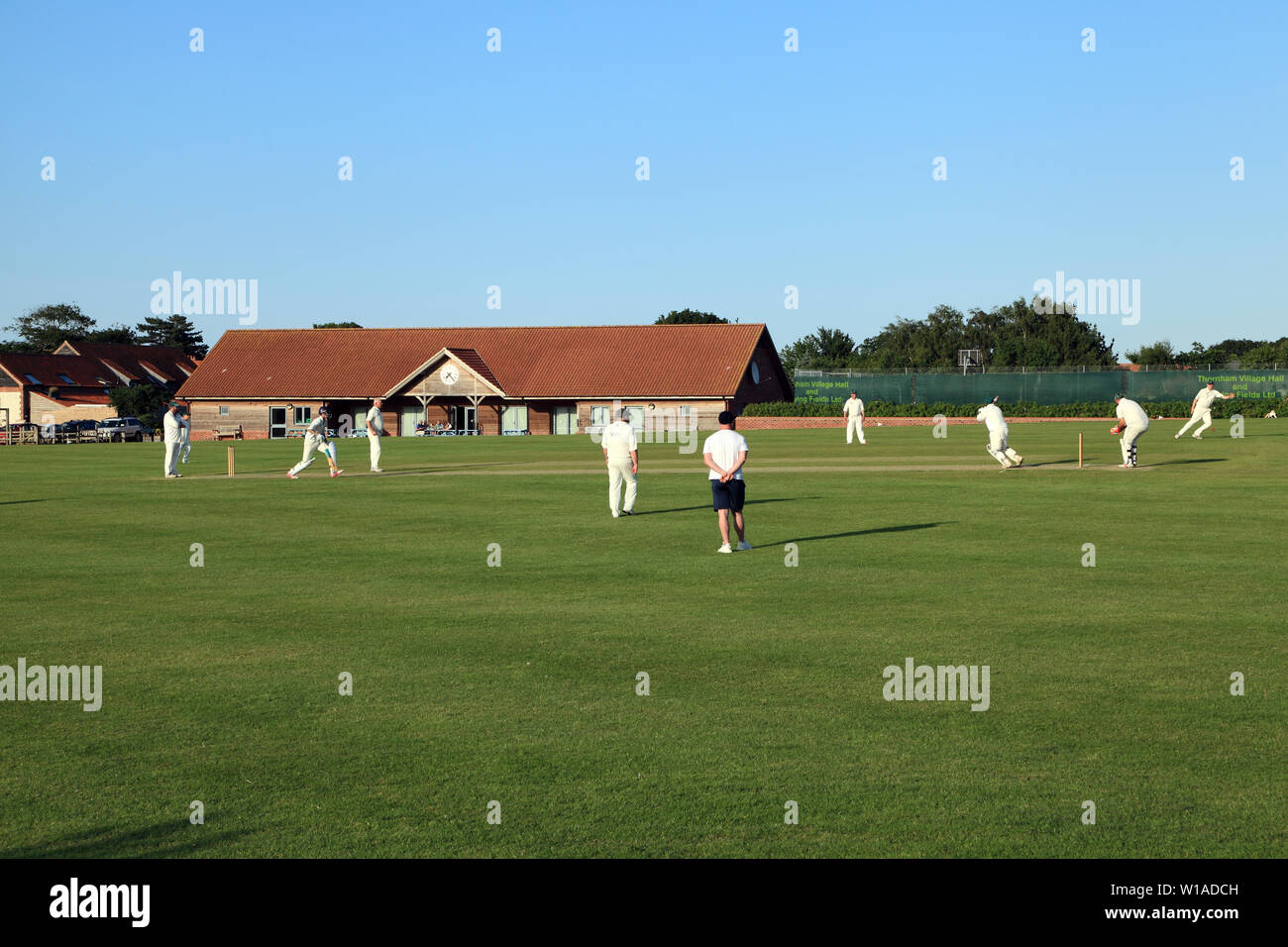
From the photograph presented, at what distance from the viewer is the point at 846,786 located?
7195mm

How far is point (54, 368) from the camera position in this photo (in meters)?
110

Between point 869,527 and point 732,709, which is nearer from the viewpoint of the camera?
point 732,709

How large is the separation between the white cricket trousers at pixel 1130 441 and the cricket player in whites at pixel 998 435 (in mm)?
2489

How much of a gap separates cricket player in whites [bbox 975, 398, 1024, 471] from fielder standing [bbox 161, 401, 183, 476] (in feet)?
67.2

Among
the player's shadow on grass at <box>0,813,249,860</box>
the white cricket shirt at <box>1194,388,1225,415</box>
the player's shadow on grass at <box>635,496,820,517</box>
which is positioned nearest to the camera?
the player's shadow on grass at <box>0,813,249,860</box>

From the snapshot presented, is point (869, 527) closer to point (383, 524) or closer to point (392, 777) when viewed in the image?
point (383, 524)

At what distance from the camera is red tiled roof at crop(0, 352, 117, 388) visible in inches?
4146

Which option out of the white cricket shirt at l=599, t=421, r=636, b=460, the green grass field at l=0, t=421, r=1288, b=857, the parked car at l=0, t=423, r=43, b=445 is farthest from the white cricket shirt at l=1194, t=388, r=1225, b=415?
the parked car at l=0, t=423, r=43, b=445

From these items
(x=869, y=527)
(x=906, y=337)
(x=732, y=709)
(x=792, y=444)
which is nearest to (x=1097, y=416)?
(x=792, y=444)

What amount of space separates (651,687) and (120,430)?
82.3 meters

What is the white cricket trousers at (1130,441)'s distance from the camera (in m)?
30.9

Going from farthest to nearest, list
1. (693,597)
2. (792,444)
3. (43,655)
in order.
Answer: (792,444) < (693,597) < (43,655)

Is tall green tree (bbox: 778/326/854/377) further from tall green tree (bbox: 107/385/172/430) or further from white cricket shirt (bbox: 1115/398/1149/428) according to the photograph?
white cricket shirt (bbox: 1115/398/1149/428)
